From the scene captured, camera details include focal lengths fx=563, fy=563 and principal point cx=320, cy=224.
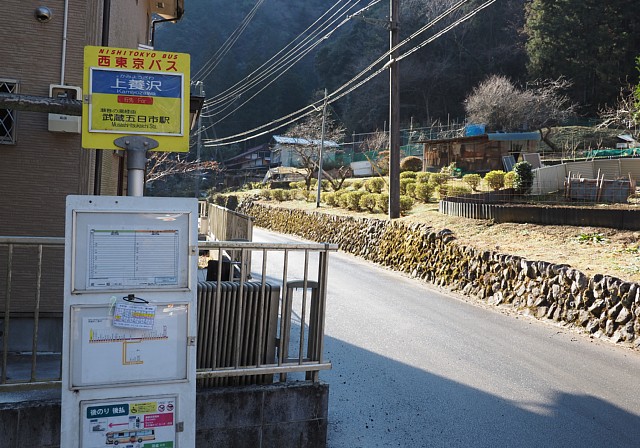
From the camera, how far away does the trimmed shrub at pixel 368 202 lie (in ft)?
77.2

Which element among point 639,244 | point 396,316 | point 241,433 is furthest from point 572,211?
point 241,433

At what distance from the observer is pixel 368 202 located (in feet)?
77.9

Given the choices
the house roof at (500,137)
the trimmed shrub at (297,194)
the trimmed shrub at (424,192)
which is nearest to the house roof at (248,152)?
the trimmed shrub at (297,194)

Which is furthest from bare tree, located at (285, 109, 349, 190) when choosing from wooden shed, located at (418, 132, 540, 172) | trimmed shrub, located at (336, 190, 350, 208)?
trimmed shrub, located at (336, 190, 350, 208)

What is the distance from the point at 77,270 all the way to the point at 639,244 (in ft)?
35.3

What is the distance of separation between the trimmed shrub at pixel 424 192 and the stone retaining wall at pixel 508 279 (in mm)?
3069

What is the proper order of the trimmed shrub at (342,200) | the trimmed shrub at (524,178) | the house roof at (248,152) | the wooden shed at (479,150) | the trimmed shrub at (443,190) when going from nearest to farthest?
1. the trimmed shrub at (524,178)
2. the trimmed shrub at (443,190)
3. the trimmed shrub at (342,200)
4. the wooden shed at (479,150)
5. the house roof at (248,152)

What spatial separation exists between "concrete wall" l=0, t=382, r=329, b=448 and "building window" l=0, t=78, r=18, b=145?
3.75 m

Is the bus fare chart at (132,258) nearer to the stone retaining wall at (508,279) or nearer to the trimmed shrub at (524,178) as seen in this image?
the stone retaining wall at (508,279)

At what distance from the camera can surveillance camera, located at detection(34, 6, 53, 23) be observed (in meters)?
6.11

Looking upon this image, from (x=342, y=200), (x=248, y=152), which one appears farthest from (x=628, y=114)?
(x=248, y=152)

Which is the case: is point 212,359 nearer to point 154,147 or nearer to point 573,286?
point 154,147

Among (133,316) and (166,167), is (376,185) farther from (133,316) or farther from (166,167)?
(133,316)

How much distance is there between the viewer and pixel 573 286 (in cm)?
→ 964
